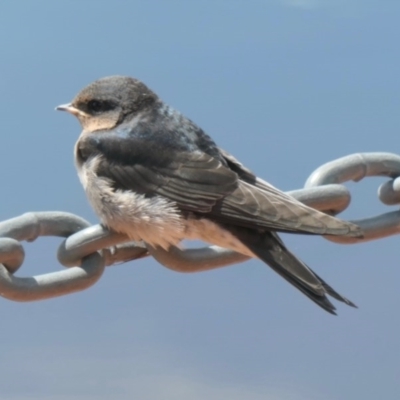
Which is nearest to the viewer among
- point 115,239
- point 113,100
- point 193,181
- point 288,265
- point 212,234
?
point 115,239

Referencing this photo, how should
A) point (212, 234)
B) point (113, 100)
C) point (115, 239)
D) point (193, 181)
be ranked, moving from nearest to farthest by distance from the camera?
1. point (115, 239)
2. point (212, 234)
3. point (193, 181)
4. point (113, 100)

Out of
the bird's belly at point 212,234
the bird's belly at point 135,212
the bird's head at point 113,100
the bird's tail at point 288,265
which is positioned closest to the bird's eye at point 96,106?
the bird's head at point 113,100

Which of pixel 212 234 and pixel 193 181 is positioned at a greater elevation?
pixel 193 181

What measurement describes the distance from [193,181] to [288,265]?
1.27 feet

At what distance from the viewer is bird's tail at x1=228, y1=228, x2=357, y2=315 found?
168 centimetres

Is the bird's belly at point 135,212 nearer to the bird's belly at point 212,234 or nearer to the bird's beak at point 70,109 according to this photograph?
the bird's belly at point 212,234

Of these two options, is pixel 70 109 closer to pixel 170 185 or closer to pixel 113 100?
pixel 113 100

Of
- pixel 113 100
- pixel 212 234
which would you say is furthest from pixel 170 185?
pixel 113 100

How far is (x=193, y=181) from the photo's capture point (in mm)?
2121

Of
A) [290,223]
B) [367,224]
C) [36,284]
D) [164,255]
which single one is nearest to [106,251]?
[164,255]

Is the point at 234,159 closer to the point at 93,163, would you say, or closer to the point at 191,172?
the point at 191,172

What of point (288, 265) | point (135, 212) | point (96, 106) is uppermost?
point (96, 106)

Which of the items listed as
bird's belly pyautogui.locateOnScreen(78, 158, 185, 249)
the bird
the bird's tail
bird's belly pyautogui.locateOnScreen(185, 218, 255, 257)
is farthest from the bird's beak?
the bird's tail

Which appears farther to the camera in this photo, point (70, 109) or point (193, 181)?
point (70, 109)
